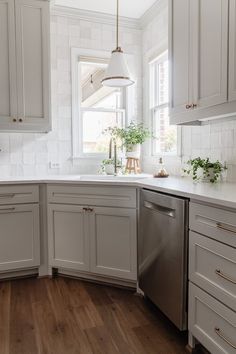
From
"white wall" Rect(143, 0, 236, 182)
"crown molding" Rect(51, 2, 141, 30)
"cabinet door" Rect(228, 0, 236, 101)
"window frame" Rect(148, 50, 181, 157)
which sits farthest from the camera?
"window frame" Rect(148, 50, 181, 157)

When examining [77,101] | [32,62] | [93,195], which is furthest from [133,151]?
[32,62]

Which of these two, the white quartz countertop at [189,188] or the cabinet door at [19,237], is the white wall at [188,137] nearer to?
the white quartz countertop at [189,188]

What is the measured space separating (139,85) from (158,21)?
28.3 inches

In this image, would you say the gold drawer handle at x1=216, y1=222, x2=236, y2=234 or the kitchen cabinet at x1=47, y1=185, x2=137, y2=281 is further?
the kitchen cabinet at x1=47, y1=185, x2=137, y2=281

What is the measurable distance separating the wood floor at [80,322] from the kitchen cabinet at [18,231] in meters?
0.21

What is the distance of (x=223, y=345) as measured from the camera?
1399mm

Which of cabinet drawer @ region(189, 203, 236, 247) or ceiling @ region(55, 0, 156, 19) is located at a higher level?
ceiling @ region(55, 0, 156, 19)

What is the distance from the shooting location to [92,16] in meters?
3.25

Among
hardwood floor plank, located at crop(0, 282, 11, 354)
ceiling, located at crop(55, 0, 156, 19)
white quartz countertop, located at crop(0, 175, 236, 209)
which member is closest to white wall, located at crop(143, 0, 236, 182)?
ceiling, located at crop(55, 0, 156, 19)

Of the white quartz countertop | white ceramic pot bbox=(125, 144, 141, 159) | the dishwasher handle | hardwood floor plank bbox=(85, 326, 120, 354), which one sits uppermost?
white ceramic pot bbox=(125, 144, 141, 159)

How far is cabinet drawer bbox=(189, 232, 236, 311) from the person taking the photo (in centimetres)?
134

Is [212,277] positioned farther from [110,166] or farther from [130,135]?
[130,135]

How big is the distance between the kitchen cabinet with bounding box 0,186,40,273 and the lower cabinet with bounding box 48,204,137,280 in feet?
0.47

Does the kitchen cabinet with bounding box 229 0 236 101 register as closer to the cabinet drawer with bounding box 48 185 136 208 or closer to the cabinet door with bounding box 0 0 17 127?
the cabinet drawer with bounding box 48 185 136 208
